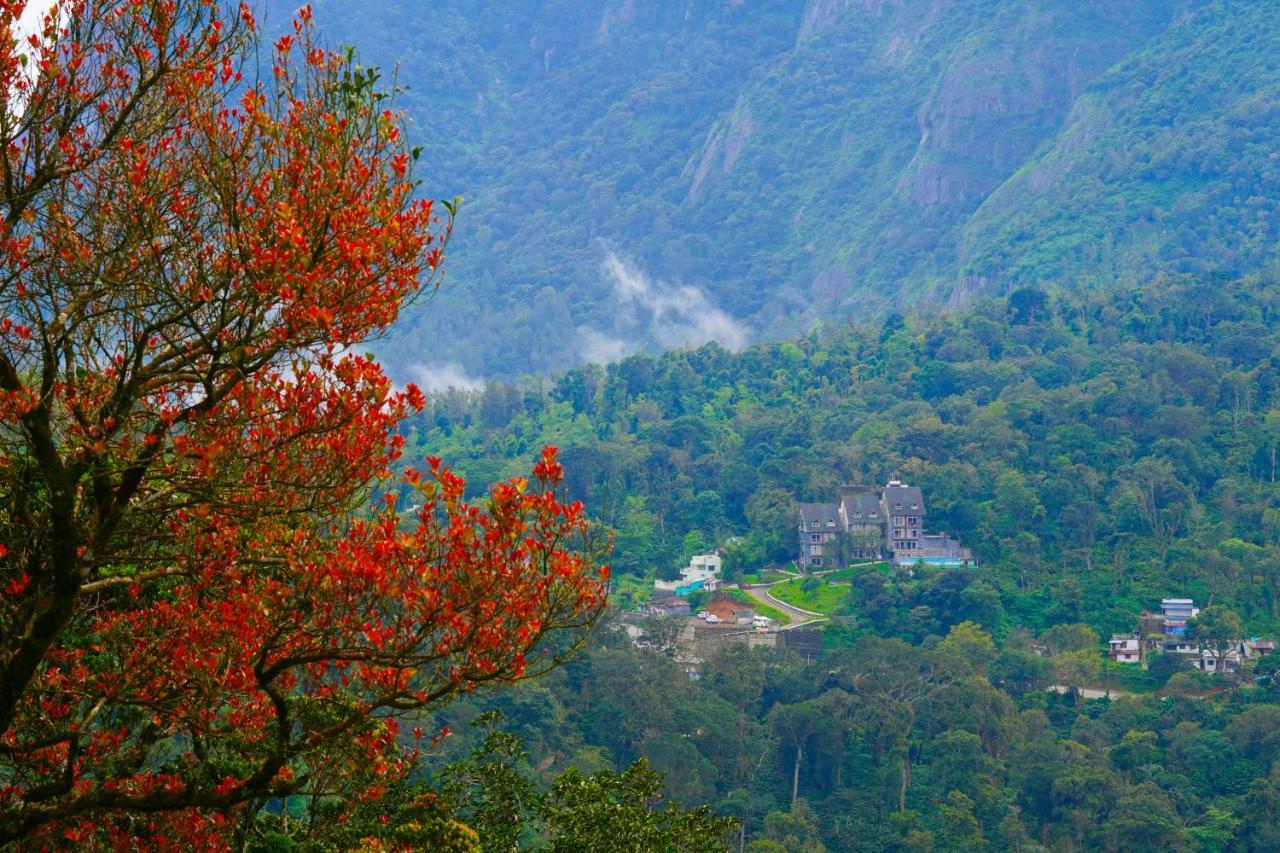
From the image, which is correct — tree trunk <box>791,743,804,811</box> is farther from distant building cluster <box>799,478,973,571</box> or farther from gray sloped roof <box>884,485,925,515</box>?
gray sloped roof <box>884,485,925,515</box>

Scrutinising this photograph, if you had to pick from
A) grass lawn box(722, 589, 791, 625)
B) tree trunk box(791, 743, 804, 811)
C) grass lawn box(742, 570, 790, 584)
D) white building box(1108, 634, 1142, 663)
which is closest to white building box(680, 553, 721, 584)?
grass lawn box(742, 570, 790, 584)

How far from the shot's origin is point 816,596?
58406 mm

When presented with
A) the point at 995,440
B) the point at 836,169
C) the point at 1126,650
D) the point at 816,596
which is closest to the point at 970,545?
the point at 995,440

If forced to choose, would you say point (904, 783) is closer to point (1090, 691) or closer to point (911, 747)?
point (911, 747)

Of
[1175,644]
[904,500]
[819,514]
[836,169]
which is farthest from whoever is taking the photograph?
[836,169]

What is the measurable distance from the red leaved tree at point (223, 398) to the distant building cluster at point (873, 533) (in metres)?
55.5

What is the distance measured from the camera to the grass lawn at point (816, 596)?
187ft

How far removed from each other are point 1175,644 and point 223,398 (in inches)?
1860

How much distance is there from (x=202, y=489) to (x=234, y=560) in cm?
44

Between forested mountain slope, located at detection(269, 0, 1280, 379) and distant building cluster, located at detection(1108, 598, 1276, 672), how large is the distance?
52.8 meters

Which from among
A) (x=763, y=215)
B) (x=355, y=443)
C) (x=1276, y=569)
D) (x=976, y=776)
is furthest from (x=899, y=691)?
(x=763, y=215)

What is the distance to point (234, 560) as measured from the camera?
6375mm

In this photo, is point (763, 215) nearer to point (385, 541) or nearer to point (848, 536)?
point (848, 536)

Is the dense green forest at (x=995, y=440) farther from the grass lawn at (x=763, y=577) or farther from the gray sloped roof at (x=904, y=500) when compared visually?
the grass lawn at (x=763, y=577)
